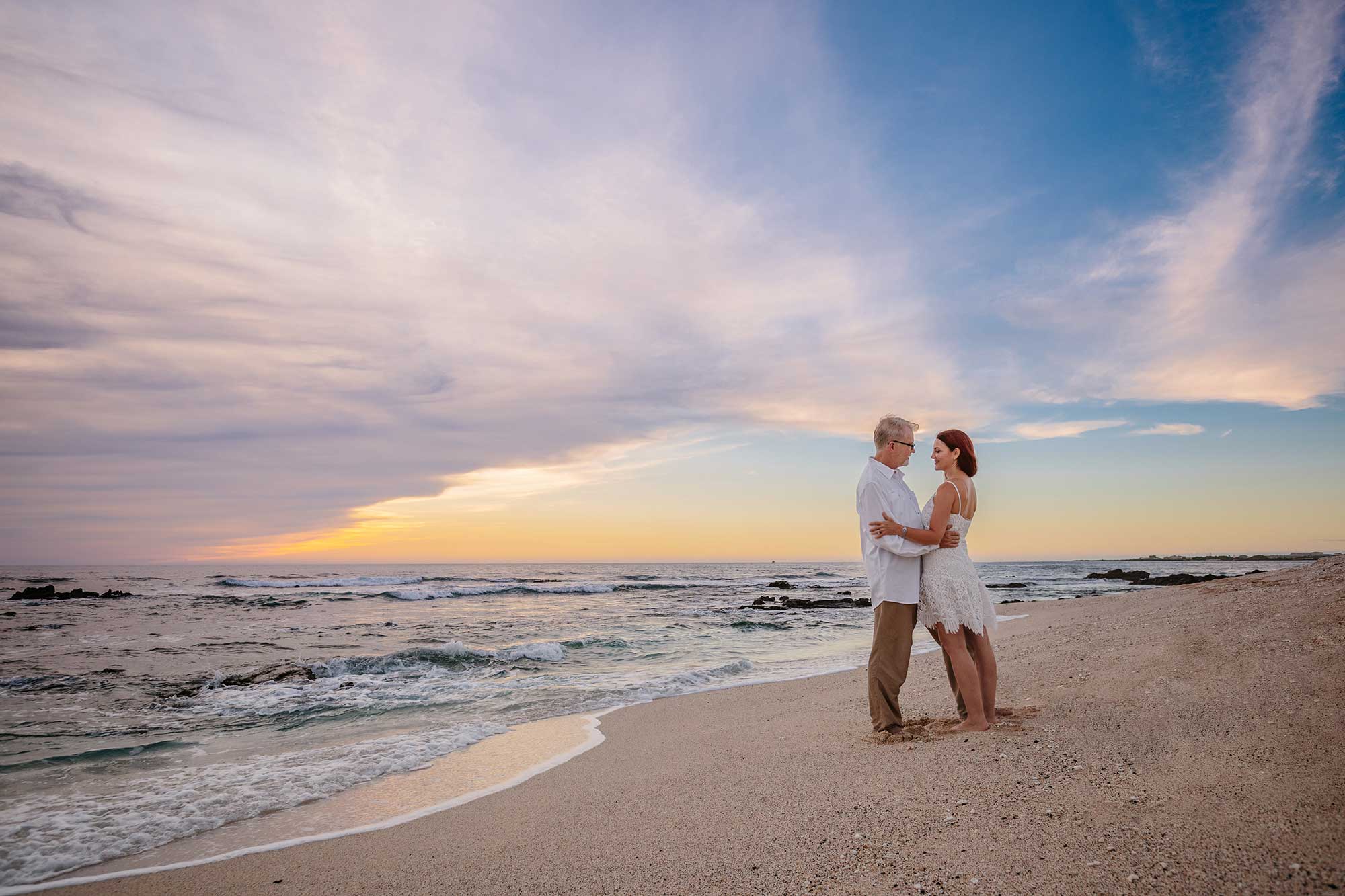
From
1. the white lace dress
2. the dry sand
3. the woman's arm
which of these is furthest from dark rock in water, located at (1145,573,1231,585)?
the woman's arm

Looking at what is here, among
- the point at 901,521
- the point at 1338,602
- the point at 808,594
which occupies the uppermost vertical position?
the point at 901,521

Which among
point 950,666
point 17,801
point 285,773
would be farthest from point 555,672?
point 950,666

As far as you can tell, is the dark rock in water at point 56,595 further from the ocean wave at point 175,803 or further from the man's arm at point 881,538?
the man's arm at point 881,538

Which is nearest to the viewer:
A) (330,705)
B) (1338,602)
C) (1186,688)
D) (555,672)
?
(1186,688)

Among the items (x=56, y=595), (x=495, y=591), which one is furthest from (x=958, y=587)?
(x=56, y=595)

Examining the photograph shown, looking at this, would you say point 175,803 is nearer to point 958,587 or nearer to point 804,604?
point 958,587

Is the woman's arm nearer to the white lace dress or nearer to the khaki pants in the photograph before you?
the white lace dress

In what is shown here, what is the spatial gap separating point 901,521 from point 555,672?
25.7 feet

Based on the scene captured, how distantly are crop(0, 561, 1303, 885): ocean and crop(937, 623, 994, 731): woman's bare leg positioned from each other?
443 centimetres

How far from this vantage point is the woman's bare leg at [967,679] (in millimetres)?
4762

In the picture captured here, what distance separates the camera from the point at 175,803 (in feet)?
15.8

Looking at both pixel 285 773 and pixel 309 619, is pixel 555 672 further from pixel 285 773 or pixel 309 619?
pixel 309 619

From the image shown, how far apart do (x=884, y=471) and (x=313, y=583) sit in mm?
52696

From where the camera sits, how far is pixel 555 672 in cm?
1112
